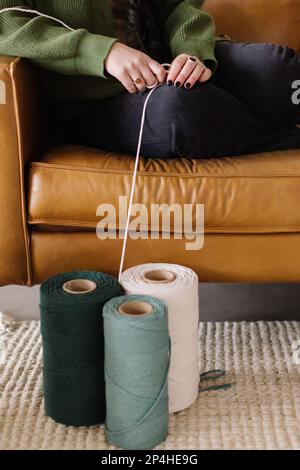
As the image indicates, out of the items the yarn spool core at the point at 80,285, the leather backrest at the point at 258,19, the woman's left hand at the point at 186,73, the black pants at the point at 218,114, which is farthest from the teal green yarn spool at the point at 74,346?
the leather backrest at the point at 258,19

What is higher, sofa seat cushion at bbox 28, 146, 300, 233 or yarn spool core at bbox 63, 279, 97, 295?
sofa seat cushion at bbox 28, 146, 300, 233

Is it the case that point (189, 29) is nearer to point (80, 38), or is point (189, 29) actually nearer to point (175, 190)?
point (80, 38)

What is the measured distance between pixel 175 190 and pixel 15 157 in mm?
306

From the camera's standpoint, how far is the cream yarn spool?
106cm

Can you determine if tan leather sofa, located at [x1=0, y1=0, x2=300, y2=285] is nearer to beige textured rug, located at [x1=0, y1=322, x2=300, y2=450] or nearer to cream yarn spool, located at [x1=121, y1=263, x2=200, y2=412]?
cream yarn spool, located at [x1=121, y1=263, x2=200, y2=412]

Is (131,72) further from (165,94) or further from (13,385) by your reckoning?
(13,385)

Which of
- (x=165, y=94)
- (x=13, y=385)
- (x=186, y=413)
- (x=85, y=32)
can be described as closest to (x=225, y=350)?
(x=186, y=413)

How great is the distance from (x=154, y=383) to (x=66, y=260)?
336 mm

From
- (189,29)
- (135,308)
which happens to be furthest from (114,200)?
(189,29)

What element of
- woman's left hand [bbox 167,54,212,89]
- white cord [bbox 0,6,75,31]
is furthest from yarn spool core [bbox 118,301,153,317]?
white cord [bbox 0,6,75,31]

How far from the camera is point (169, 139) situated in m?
1.19

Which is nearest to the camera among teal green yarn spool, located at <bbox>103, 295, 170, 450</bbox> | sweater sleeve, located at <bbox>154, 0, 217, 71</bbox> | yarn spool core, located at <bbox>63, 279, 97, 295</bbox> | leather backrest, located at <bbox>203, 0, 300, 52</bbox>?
teal green yarn spool, located at <bbox>103, 295, 170, 450</bbox>

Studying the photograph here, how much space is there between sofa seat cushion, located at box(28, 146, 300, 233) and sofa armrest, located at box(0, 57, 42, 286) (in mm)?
29

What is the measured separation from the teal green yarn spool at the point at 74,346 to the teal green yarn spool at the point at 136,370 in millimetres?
38
